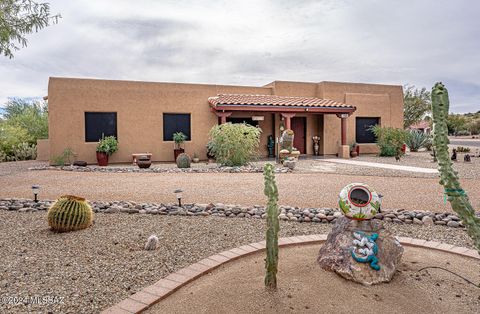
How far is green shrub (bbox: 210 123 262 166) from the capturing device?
12648 mm

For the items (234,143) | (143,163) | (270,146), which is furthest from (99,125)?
(270,146)

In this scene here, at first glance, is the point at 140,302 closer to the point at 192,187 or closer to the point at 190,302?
the point at 190,302

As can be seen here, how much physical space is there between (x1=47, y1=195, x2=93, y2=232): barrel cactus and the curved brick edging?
211cm

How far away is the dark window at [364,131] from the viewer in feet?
63.8

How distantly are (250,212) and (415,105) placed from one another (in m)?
29.2

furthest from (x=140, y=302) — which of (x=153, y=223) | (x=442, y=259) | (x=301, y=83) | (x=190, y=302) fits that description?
(x=301, y=83)

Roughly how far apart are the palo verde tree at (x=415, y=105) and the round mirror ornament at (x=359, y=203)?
1205 inches

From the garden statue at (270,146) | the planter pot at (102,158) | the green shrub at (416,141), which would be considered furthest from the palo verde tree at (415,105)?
the planter pot at (102,158)

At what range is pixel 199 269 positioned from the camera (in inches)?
124

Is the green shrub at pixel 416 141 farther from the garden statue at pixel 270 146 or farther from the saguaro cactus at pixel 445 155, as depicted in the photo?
the saguaro cactus at pixel 445 155

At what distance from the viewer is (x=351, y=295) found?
259cm

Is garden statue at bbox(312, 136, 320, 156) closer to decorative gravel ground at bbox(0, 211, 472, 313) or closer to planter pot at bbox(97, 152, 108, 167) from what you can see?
planter pot at bbox(97, 152, 108, 167)

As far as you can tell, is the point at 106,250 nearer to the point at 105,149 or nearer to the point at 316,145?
the point at 105,149

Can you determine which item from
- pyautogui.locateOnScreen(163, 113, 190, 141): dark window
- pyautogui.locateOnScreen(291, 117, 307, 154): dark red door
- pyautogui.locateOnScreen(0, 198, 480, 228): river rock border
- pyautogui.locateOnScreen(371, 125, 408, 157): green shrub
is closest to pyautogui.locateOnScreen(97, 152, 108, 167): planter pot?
pyautogui.locateOnScreen(163, 113, 190, 141): dark window
